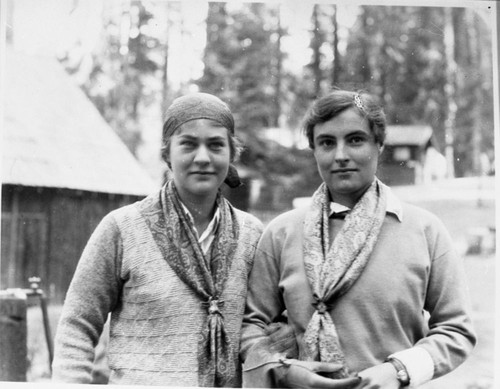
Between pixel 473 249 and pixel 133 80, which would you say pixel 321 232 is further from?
pixel 133 80

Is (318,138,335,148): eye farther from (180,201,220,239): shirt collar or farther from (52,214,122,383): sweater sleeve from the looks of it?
(52,214,122,383): sweater sleeve

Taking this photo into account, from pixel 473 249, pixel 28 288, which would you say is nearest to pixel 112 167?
pixel 28 288

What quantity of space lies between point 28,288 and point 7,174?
1.33 feet

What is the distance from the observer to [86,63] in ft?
5.92

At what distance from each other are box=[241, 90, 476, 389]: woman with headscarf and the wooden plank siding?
64cm

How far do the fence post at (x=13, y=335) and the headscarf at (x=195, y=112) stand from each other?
2.60 feet

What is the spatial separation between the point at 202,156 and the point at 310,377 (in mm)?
648

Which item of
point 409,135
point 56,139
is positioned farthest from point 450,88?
point 56,139

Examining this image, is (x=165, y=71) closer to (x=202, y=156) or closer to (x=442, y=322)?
(x=202, y=156)

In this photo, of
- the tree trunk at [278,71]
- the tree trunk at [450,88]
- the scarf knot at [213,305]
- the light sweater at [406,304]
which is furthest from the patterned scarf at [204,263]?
the tree trunk at [450,88]

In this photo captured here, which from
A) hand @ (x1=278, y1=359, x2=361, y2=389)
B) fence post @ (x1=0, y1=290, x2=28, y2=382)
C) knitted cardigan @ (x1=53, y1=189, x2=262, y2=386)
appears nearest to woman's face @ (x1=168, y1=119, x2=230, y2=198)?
knitted cardigan @ (x1=53, y1=189, x2=262, y2=386)

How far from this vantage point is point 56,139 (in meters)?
1.79

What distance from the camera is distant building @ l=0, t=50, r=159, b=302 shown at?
1.72 meters

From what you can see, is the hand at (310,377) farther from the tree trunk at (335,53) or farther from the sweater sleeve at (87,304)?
the tree trunk at (335,53)
